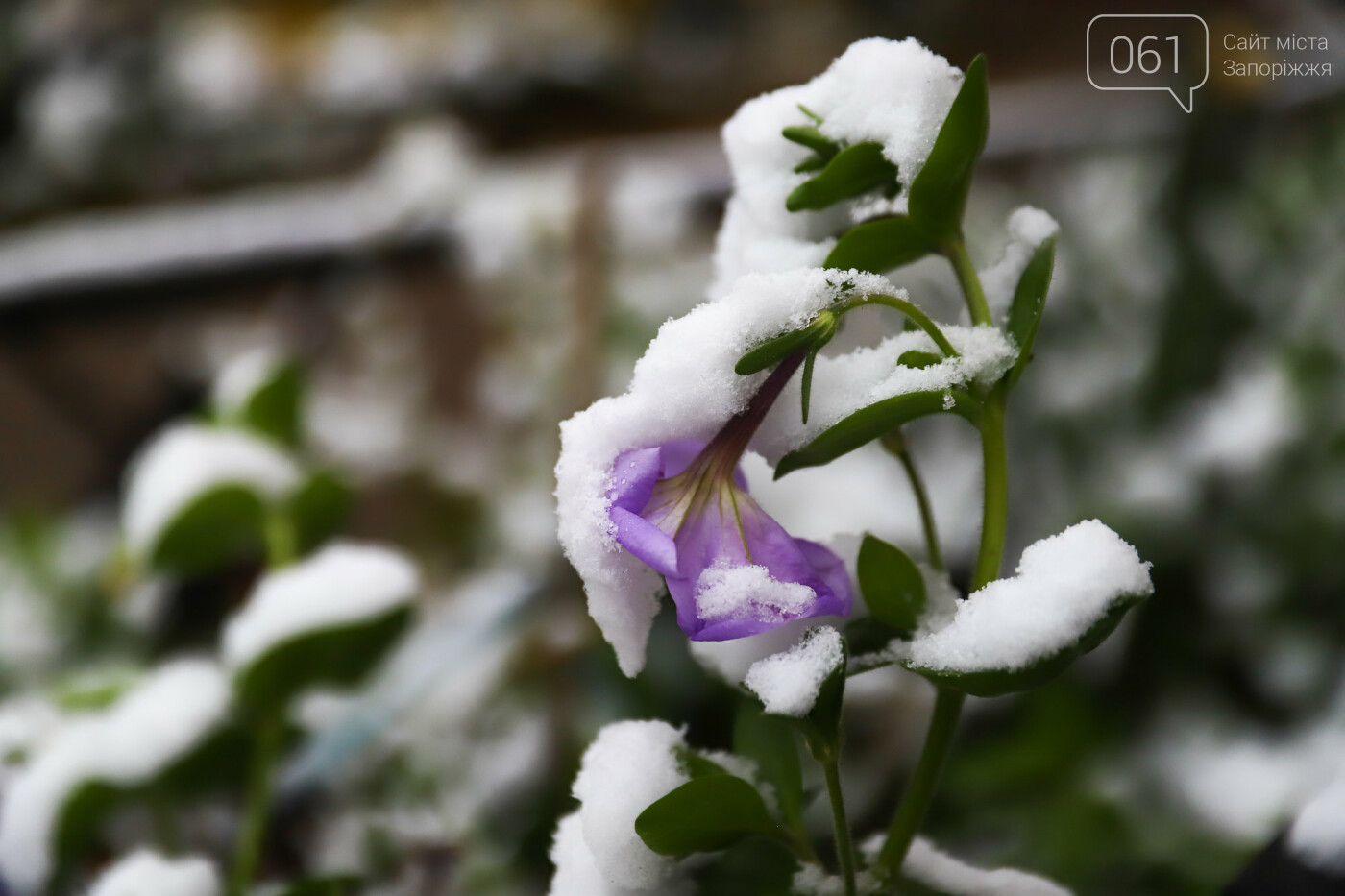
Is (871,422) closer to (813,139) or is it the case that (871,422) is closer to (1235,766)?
(813,139)

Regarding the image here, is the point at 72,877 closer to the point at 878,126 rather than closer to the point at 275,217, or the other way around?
the point at 878,126

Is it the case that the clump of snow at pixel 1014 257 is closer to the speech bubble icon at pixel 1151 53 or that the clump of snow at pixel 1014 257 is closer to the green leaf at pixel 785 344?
the green leaf at pixel 785 344

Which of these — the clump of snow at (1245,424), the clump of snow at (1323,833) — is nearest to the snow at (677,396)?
the clump of snow at (1323,833)

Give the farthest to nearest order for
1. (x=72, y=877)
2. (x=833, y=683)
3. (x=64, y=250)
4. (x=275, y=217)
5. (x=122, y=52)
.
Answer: (x=122, y=52) → (x=275, y=217) → (x=64, y=250) → (x=72, y=877) → (x=833, y=683)

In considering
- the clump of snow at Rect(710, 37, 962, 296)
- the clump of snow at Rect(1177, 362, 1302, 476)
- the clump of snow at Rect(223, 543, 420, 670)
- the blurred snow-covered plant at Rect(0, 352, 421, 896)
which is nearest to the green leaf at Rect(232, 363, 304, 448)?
the blurred snow-covered plant at Rect(0, 352, 421, 896)

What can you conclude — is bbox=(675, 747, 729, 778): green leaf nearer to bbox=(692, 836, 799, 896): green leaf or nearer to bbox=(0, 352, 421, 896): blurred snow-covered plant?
bbox=(692, 836, 799, 896): green leaf

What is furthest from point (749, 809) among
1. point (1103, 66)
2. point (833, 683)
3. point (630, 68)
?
point (630, 68)
